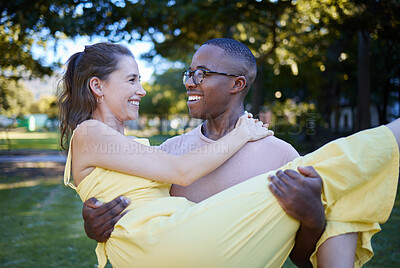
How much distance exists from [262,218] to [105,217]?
0.89 meters

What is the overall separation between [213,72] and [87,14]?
31.1 ft

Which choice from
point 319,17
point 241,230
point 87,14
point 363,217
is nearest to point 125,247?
point 241,230

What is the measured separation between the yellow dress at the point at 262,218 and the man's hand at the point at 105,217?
117mm

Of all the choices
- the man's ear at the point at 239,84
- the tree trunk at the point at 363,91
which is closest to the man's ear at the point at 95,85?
the man's ear at the point at 239,84

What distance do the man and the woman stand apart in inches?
3.4

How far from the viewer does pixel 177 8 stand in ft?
37.8

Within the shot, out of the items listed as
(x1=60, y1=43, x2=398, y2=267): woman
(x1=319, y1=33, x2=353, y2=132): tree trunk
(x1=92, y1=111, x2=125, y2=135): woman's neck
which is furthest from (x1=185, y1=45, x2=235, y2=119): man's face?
(x1=319, y1=33, x2=353, y2=132): tree trunk

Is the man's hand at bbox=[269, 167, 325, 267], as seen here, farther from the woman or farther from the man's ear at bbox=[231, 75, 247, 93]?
the man's ear at bbox=[231, 75, 247, 93]

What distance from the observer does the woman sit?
6.59ft

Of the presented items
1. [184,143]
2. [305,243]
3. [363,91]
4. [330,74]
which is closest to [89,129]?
[184,143]

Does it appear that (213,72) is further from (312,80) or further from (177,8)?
(312,80)

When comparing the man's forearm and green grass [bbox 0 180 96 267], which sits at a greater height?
the man's forearm

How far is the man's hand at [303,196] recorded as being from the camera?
202cm

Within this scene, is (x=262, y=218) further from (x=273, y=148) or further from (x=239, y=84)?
(x=239, y=84)
